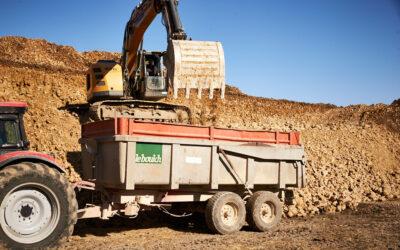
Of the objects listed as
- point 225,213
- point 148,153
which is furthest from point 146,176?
point 225,213

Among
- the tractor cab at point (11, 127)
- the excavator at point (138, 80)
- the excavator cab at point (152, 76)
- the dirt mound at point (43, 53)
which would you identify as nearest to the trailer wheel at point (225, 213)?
the tractor cab at point (11, 127)

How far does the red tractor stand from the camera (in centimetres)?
501

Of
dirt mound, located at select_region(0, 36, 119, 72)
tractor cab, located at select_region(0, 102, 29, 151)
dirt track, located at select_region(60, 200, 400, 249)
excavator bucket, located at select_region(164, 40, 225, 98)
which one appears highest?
dirt mound, located at select_region(0, 36, 119, 72)

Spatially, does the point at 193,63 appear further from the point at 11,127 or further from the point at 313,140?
the point at 313,140

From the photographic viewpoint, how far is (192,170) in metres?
7.28

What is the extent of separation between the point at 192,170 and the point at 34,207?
2810 millimetres

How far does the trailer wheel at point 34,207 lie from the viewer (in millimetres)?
4992

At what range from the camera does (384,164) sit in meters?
16.4

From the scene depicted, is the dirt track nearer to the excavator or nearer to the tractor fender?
the tractor fender

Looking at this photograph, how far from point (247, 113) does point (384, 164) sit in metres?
11.1

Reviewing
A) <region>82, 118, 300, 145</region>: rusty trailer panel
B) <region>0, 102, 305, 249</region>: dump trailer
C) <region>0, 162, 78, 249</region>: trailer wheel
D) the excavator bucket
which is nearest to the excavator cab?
the excavator bucket

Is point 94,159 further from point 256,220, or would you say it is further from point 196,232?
point 256,220

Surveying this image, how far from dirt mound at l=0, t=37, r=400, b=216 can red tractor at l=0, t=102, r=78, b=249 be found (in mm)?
4825

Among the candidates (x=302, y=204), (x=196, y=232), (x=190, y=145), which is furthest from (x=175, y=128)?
(x=302, y=204)
